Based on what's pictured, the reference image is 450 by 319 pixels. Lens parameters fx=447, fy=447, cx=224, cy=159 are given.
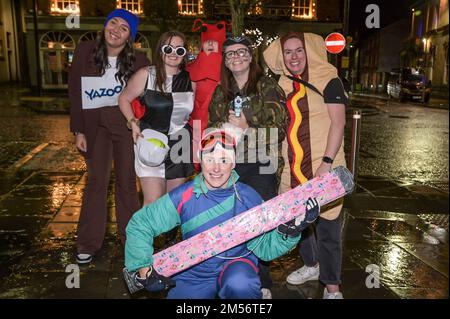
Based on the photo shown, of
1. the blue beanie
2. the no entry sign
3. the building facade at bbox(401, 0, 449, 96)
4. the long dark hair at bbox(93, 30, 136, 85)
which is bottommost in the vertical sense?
the long dark hair at bbox(93, 30, 136, 85)

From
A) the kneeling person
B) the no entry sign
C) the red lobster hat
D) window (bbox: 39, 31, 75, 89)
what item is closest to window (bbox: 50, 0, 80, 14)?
window (bbox: 39, 31, 75, 89)

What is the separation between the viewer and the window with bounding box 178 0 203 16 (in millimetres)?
28045

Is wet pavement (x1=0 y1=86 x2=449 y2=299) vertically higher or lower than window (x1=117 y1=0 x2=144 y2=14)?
lower

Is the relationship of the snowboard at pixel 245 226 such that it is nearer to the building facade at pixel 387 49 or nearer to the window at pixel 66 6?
the window at pixel 66 6

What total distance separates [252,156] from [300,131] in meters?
0.39

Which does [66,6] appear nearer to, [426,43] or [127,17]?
[127,17]

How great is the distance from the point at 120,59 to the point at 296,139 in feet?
5.66

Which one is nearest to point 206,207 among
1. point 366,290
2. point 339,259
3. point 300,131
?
point 300,131

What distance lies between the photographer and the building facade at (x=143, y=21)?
1022 inches

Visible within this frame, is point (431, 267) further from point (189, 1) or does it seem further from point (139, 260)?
point (189, 1)

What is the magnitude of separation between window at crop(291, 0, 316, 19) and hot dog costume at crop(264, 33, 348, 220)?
2797 centimetres

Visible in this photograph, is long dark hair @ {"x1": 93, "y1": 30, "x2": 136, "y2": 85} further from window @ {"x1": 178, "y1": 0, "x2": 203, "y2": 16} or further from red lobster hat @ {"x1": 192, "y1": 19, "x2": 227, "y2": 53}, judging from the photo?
window @ {"x1": 178, "y1": 0, "x2": 203, "y2": 16}

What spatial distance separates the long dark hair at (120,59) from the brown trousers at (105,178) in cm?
30

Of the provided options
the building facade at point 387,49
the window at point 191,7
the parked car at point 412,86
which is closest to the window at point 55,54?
the window at point 191,7
